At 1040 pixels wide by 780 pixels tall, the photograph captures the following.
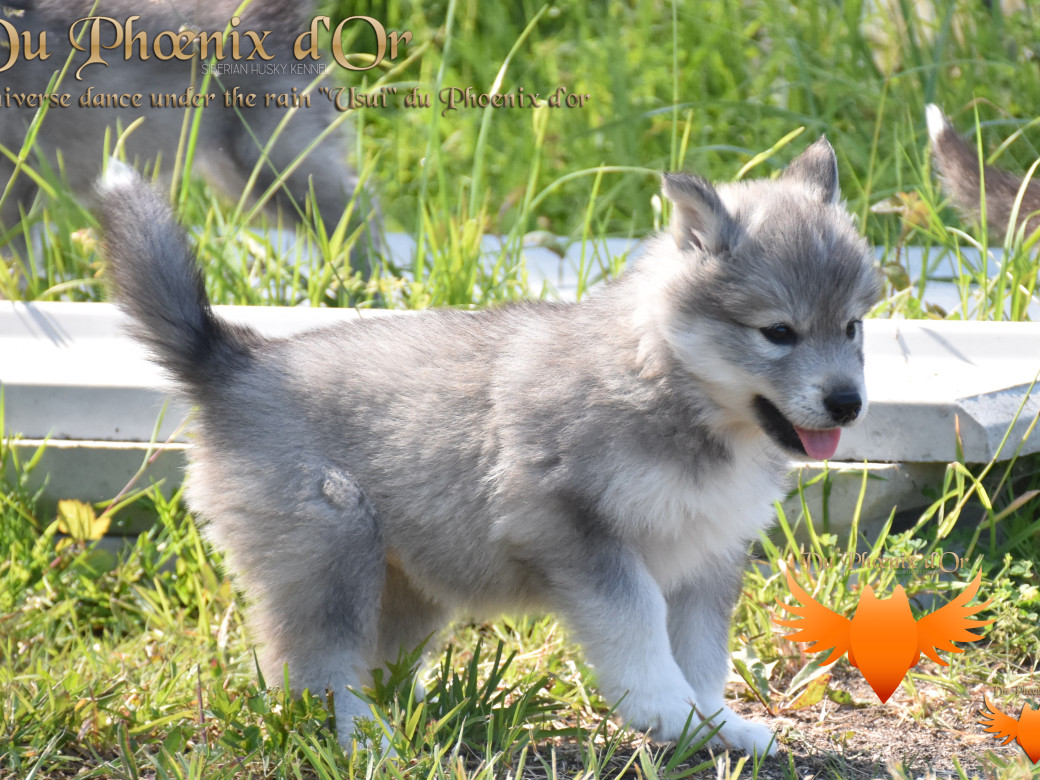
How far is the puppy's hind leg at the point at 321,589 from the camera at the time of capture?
2.55 meters

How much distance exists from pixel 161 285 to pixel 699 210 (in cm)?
118

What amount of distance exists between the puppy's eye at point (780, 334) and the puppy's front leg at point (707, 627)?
21.9 inches

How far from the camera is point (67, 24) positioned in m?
4.42

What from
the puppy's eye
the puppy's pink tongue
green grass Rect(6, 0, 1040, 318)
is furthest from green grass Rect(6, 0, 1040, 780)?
the puppy's eye

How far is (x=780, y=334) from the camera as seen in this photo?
2.41 meters

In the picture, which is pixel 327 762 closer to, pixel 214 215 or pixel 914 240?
pixel 214 215

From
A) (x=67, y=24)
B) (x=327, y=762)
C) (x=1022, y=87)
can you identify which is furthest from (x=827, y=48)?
(x=327, y=762)

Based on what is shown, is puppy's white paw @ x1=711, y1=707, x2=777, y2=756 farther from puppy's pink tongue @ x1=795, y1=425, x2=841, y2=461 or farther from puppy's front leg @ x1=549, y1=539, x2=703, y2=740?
puppy's pink tongue @ x1=795, y1=425, x2=841, y2=461

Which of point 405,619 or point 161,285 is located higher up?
point 161,285

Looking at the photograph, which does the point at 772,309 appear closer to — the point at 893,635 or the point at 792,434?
the point at 792,434

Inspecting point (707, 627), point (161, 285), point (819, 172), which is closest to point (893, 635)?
point (707, 627)

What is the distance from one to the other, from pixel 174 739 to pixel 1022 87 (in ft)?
15.3

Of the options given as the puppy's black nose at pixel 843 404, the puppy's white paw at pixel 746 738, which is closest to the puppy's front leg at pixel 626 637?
the puppy's white paw at pixel 746 738

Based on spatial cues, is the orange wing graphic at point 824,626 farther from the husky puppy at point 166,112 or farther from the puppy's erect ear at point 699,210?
the husky puppy at point 166,112
